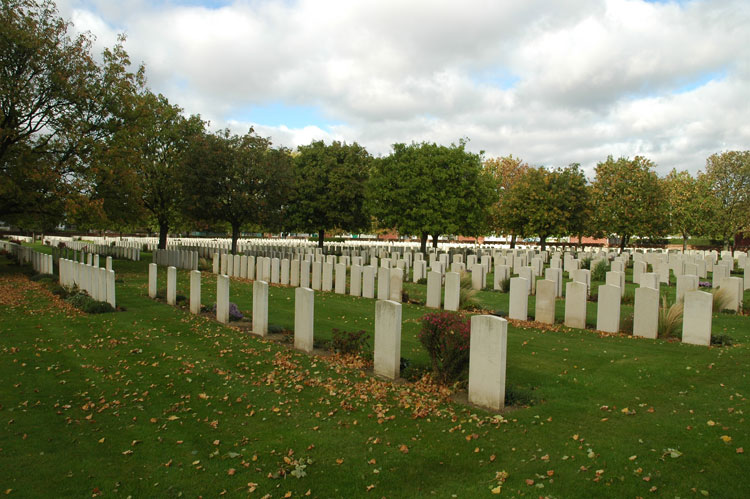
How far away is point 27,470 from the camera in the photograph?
4398mm

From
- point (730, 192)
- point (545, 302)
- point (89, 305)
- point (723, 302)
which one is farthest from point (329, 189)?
point (730, 192)

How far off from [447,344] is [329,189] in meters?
27.6

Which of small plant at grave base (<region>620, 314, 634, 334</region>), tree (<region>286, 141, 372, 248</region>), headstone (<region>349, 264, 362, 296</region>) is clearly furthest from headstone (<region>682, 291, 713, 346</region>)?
tree (<region>286, 141, 372, 248</region>)

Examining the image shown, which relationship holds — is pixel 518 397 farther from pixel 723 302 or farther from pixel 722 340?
pixel 723 302

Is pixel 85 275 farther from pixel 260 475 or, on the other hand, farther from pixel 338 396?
pixel 260 475

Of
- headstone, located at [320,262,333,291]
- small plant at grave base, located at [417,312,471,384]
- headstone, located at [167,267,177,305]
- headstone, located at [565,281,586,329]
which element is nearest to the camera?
small plant at grave base, located at [417,312,471,384]

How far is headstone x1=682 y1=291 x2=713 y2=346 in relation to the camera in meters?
8.35

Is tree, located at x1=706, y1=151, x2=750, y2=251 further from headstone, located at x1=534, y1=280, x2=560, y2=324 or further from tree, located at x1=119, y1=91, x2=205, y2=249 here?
tree, located at x1=119, y1=91, x2=205, y2=249

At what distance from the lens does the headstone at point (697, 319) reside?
8352mm

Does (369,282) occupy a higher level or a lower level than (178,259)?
higher

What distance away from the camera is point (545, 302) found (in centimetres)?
1054

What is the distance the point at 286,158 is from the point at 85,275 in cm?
1593

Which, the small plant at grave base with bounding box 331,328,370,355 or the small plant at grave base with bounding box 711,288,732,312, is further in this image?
the small plant at grave base with bounding box 711,288,732,312

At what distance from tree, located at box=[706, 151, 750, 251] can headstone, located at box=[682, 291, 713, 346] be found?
4097 centimetres
